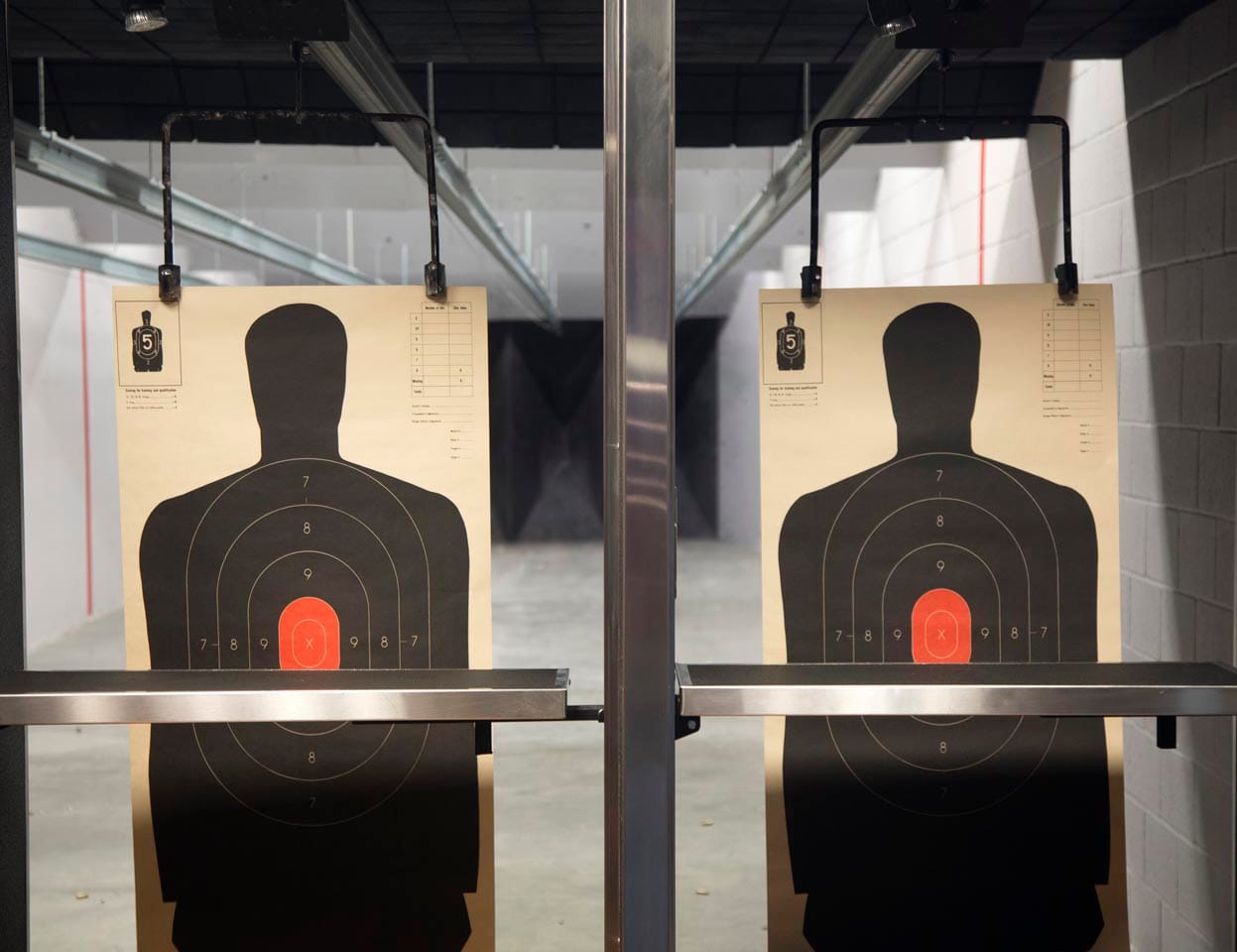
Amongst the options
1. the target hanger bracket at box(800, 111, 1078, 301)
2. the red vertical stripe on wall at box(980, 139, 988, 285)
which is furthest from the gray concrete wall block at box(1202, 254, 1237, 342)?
the red vertical stripe on wall at box(980, 139, 988, 285)

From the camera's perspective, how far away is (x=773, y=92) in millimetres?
2221

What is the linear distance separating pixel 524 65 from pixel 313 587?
1.41 m

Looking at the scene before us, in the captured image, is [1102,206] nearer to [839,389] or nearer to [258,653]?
[839,389]

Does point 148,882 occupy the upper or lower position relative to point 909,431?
lower

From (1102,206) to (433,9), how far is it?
1.17 metres

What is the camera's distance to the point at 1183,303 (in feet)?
5.37

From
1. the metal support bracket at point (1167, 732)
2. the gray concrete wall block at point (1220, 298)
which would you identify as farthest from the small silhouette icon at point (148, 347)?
the gray concrete wall block at point (1220, 298)

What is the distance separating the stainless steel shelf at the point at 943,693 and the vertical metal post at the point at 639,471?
0.20 feet

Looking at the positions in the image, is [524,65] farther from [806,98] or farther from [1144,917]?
[1144,917]

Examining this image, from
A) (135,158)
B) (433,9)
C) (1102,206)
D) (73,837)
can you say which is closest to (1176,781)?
(1102,206)

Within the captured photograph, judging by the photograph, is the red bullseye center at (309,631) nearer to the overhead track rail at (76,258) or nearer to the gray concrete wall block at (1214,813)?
the gray concrete wall block at (1214,813)

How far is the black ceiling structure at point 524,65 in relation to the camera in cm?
147

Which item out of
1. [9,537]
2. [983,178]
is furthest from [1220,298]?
[9,537]

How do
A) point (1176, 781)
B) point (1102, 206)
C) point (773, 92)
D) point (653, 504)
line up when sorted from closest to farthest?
point (653, 504)
point (1176, 781)
point (1102, 206)
point (773, 92)
